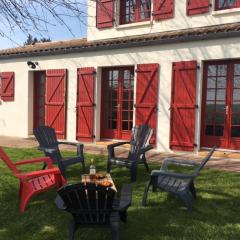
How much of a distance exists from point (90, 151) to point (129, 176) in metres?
3.17

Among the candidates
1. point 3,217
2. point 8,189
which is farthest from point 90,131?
point 3,217

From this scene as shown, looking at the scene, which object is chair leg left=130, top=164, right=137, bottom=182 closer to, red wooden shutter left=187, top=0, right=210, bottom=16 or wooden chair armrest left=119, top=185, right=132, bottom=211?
wooden chair armrest left=119, top=185, right=132, bottom=211

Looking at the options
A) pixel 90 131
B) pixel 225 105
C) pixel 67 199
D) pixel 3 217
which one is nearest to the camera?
pixel 67 199

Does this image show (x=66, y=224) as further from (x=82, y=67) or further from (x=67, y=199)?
(x=82, y=67)

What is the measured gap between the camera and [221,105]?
30.1ft

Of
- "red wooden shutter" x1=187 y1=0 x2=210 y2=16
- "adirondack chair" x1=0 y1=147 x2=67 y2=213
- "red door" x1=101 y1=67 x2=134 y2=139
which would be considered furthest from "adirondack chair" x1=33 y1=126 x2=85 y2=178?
"red wooden shutter" x1=187 y1=0 x2=210 y2=16

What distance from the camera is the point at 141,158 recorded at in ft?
23.1

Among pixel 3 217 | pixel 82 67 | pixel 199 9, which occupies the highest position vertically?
pixel 199 9

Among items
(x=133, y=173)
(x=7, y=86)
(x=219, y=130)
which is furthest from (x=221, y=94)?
(x=7, y=86)

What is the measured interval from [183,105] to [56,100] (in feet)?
14.2

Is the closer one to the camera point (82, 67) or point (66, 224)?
point (66, 224)

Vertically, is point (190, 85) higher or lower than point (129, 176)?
higher

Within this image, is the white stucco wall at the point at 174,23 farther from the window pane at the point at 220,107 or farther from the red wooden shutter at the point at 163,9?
the window pane at the point at 220,107

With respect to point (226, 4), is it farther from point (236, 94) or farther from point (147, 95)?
point (147, 95)
